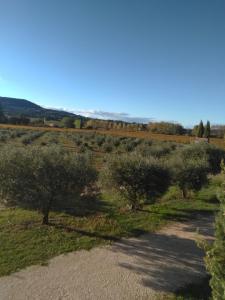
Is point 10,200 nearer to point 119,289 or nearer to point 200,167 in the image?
Result: point 119,289

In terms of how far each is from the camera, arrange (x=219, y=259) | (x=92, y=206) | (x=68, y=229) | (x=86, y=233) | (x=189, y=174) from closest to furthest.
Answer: (x=219, y=259) → (x=86, y=233) → (x=68, y=229) → (x=92, y=206) → (x=189, y=174)

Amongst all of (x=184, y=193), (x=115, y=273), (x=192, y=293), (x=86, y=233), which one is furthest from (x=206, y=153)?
(x=192, y=293)

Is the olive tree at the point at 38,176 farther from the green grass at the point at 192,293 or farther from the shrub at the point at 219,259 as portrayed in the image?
the shrub at the point at 219,259

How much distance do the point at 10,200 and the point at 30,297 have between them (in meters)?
6.34

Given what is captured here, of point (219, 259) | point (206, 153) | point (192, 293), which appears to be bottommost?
point (192, 293)

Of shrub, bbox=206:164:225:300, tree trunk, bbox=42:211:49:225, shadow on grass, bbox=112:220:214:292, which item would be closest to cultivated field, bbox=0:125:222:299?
tree trunk, bbox=42:211:49:225

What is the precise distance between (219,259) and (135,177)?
12.3 meters

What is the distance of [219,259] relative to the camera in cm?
645

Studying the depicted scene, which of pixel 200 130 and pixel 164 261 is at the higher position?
pixel 200 130

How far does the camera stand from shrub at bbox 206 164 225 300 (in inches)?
257

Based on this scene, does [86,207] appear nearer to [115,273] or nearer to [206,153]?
[115,273]

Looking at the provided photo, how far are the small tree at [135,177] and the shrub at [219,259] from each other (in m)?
11.9

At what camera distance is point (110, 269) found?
39.2 feet

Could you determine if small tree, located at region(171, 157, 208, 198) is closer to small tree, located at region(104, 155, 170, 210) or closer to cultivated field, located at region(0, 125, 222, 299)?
cultivated field, located at region(0, 125, 222, 299)
